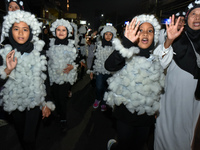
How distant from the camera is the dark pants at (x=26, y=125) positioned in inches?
85.3

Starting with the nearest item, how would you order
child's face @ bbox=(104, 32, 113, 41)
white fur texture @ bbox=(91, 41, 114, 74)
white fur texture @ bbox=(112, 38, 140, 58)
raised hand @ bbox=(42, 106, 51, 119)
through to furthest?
1. white fur texture @ bbox=(112, 38, 140, 58)
2. raised hand @ bbox=(42, 106, 51, 119)
3. white fur texture @ bbox=(91, 41, 114, 74)
4. child's face @ bbox=(104, 32, 113, 41)

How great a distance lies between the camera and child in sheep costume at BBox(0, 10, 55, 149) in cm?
204

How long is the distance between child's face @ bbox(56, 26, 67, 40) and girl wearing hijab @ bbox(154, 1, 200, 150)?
2156 mm

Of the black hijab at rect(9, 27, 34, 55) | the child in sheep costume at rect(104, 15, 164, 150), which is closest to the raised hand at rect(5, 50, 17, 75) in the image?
the black hijab at rect(9, 27, 34, 55)

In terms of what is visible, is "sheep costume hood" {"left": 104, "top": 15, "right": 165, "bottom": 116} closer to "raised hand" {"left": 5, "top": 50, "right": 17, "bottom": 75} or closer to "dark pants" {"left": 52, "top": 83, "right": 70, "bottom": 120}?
"raised hand" {"left": 5, "top": 50, "right": 17, "bottom": 75}

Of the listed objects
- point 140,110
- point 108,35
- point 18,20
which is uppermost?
point 108,35

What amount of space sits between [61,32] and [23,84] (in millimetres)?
1718

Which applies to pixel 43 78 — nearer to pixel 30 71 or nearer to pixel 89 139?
pixel 30 71

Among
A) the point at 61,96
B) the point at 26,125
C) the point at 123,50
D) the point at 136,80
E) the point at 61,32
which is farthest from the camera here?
the point at 61,32

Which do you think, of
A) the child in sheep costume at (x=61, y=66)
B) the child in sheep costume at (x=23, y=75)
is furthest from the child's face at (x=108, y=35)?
the child in sheep costume at (x=23, y=75)

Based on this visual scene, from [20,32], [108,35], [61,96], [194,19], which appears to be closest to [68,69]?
[61,96]

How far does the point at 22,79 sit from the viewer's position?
2.08 meters

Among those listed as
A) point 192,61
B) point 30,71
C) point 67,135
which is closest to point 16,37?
point 30,71

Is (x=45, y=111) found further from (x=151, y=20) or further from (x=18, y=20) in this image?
(x=151, y=20)
